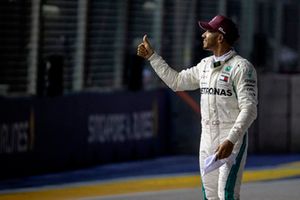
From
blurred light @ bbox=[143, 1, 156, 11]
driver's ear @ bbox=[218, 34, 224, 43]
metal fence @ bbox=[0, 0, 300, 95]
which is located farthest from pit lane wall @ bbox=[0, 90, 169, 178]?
driver's ear @ bbox=[218, 34, 224, 43]

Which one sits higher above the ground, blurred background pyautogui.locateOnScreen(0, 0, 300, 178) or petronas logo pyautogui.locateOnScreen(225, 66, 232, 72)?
petronas logo pyautogui.locateOnScreen(225, 66, 232, 72)

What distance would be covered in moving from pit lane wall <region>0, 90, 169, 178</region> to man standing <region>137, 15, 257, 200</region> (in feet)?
19.2

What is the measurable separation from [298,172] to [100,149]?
2.90m

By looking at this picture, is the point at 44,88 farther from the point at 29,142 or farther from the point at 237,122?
the point at 237,122

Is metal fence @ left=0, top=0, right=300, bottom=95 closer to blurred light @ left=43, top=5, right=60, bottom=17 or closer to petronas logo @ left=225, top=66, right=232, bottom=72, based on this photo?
blurred light @ left=43, top=5, right=60, bottom=17

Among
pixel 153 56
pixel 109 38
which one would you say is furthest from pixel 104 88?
pixel 153 56

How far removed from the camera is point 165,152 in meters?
16.8

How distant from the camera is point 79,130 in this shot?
14.6m

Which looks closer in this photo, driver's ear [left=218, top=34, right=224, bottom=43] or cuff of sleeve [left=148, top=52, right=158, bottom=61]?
driver's ear [left=218, top=34, right=224, bottom=43]

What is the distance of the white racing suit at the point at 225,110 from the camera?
7.32 m

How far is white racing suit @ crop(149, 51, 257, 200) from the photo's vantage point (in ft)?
24.0

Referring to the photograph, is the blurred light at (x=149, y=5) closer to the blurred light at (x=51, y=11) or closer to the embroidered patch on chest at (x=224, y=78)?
the blurred light at (x=51, y=11)

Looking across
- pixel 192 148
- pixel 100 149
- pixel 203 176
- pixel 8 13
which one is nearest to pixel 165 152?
pixel 192 148

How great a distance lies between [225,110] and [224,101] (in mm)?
68
